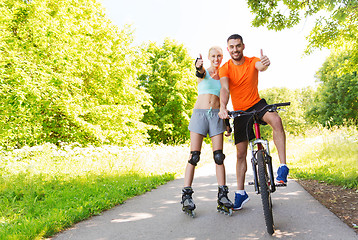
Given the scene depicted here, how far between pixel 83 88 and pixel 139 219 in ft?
45.7

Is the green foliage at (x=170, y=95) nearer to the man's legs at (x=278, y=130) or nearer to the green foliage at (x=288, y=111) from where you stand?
the man's legs at (x=278, y=130)

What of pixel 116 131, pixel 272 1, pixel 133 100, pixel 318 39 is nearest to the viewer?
pixel 272 1

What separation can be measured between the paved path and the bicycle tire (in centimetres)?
14

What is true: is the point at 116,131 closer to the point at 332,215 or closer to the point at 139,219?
the point at 139,219

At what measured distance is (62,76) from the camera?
11.4 m

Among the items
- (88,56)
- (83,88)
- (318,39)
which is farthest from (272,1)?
(83,88)

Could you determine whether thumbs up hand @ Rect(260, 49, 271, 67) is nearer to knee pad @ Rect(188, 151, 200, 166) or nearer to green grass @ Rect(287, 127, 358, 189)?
knee pad @ Rect(188, 151, 200, 166)

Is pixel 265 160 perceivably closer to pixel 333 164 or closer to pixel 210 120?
pixel 210 120

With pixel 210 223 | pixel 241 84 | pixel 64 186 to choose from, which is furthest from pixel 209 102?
pixel 64 186

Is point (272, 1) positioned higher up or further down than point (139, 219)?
higher up

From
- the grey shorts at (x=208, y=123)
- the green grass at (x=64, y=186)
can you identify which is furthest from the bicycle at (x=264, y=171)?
the green grass at (x=64, y=186)

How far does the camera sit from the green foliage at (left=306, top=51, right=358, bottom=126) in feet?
110

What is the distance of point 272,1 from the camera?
8266 mm

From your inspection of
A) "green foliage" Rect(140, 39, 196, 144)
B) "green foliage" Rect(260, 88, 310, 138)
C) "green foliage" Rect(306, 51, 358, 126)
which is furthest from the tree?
"green foliage" Rect(260, 88, 310, 138)
